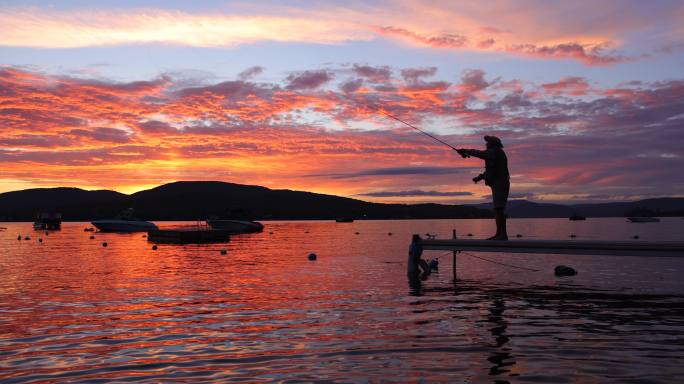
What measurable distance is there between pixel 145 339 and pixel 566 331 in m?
10.4

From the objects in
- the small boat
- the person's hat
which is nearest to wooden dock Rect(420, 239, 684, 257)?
the person's hat

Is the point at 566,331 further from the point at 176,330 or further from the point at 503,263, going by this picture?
the point at 503,263

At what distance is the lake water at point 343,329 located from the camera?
10.6 metres

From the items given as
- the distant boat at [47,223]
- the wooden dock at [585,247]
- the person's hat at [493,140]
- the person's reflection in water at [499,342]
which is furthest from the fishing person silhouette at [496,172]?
the distant boat at [47,223]

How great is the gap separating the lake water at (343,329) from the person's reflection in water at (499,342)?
3cm

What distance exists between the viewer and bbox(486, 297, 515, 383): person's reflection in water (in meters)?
10.6

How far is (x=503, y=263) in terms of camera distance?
40000 mm

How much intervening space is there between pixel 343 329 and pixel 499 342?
402cm

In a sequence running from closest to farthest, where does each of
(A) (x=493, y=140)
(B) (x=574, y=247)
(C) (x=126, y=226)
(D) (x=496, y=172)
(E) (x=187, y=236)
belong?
(B) (x=574, y=247)
(A) (x=493, y=140)
(D) (x=496, y=172)
(E) (x=187, y=236)
(C) (x=126, y=226)

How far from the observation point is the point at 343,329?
14961 millimetres

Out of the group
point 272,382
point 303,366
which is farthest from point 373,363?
point 272,382

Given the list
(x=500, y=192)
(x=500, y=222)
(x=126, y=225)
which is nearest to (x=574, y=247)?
(x=500, y=222)

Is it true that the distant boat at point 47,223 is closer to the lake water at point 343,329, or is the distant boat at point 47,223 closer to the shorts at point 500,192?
the lake water at point 343,329

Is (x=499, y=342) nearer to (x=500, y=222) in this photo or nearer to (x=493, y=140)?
(x=493, y=140)
